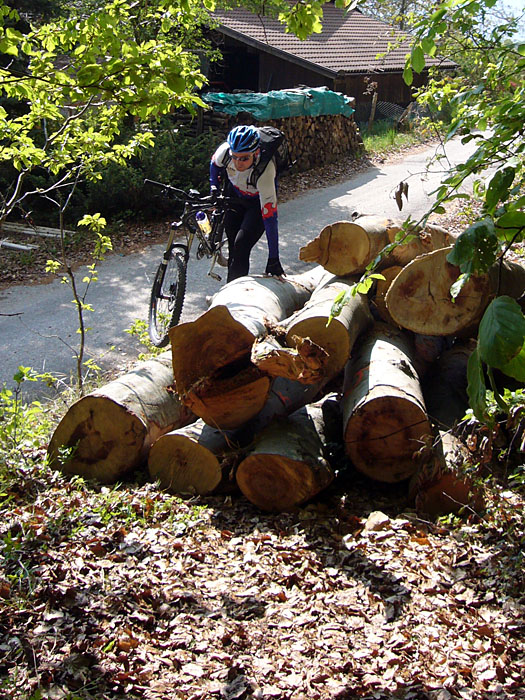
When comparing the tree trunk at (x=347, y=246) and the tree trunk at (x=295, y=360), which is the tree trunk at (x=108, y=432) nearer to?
the tree trunk at (x=295, y=360)

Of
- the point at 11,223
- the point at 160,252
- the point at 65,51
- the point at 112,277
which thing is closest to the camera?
the point at 65,51

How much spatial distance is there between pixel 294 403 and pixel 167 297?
3.08 m

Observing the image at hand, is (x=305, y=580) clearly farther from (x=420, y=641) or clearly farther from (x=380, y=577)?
(x=420, y=641)

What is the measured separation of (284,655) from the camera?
10.0 ft

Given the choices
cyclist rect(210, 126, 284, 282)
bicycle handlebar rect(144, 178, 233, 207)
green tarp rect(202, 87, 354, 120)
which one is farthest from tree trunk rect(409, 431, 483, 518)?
green tarp rect(202, 87, 354, 120)

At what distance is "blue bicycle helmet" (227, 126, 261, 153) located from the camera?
6.41 metres

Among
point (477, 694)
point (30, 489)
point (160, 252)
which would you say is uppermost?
point (477, 694)

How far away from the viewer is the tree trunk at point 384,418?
423 cm

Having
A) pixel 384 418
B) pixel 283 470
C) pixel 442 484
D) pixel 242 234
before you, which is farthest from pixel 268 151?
pixel 442 484

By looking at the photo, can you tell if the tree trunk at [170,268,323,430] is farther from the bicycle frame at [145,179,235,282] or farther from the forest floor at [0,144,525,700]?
the bicycle frame at [145,179,235,282]

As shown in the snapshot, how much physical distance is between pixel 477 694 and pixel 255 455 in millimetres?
1870

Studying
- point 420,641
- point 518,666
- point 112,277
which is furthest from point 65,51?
point 112,277

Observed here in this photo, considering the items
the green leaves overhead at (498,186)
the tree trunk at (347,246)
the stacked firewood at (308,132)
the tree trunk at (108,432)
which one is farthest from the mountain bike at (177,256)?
the stacked firewood at (308,132)

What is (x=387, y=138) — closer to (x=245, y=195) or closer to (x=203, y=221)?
(x=203, y=221)
